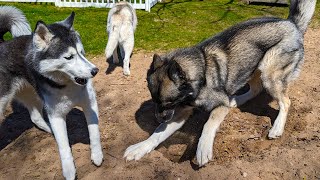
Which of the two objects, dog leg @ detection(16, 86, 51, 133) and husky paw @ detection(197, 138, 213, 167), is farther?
dog leg @ detection(16, 86, 51, 133)

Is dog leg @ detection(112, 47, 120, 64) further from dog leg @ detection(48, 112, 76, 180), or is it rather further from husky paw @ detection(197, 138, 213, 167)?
husky paw @ detection(197, 138, 213, 167)

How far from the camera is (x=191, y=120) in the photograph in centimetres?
481

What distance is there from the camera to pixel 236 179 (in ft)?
11.9

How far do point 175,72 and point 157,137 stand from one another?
1.01 metres

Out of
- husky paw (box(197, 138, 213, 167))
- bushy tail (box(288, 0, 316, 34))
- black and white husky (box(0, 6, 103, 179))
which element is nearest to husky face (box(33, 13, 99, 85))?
black and white husky (box(0, 6, 103, 179))

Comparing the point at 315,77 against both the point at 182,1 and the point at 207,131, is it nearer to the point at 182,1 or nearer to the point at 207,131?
the point at 207,131

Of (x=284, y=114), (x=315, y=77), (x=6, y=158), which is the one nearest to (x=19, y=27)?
(x=6, y=158)

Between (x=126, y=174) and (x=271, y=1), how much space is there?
837 centimetres

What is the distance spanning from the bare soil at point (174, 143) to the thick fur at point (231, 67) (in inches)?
7.8

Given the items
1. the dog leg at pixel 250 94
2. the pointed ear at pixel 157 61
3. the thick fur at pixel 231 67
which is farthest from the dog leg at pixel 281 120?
the pointed ear at pixel 157 61

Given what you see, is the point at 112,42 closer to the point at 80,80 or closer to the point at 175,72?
the point at 175,72

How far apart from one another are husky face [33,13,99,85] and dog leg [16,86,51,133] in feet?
Result: 4.16

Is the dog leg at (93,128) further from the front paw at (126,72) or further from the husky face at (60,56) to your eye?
the front paw at (126,72)

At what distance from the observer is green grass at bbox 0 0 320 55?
7.75m
